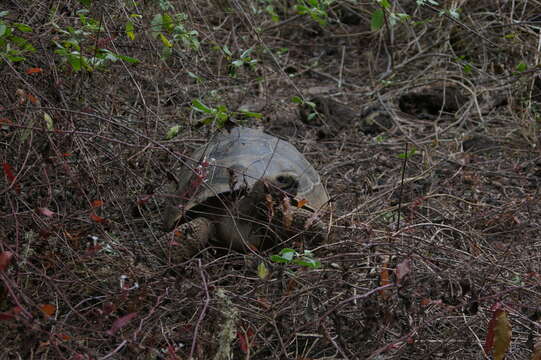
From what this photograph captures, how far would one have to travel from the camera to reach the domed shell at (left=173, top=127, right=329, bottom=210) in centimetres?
336

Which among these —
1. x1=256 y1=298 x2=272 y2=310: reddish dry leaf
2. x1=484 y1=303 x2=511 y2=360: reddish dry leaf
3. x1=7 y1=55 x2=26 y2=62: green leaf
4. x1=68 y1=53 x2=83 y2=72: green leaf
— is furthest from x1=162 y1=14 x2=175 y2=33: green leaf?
x1=484 y1=303 x2=511 y2=360: reddish dry leaf

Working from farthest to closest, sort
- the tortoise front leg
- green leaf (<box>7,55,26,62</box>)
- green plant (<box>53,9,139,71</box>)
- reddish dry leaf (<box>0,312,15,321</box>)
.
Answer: the tortoise front leg → green plant (<box>53,9,139,71</box>) → green leaf (<box>7,55,26,62</box>) → reddish dry leaf (<box>0,312,15,321</box>)

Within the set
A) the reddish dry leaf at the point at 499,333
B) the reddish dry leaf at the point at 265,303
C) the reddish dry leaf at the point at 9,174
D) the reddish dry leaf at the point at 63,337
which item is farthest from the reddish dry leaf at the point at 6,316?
the reddish dry leaf at the point at 499,333

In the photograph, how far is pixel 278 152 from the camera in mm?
3699

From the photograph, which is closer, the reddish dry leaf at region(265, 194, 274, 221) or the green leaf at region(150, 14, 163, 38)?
the reddish dry leaf at region(265, 194, 274, 221)

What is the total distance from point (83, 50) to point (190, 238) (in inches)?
38.3

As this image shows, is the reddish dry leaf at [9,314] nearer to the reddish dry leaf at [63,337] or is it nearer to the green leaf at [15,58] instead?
the reddish dry leaf at [63,337]

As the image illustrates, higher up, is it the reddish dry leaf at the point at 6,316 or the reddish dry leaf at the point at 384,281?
the reddish dry leaf at the point at 6,316

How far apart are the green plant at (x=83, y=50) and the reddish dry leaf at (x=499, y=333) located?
1.74 meters

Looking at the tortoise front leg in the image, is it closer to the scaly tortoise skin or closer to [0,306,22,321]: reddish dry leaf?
the scaly tortoise skin

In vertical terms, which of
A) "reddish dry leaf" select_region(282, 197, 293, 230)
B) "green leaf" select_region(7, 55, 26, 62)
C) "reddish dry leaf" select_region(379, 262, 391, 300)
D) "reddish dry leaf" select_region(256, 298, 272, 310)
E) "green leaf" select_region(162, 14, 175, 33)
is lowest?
"reddish dry leaf" select_region(256, 298, 272, 310)

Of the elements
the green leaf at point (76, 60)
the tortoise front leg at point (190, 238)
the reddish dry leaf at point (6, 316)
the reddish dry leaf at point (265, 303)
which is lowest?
the tortoise front leg at point (190, 238)

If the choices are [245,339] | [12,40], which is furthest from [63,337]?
[12,40]

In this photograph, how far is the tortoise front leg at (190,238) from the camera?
10.2 feet
